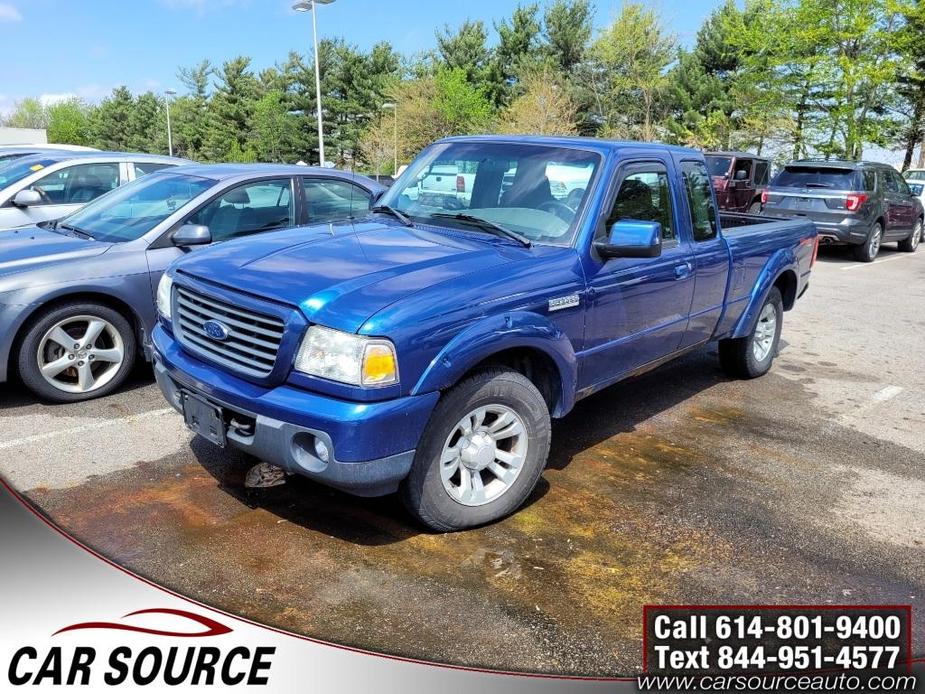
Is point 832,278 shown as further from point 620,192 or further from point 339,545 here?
point 339,545

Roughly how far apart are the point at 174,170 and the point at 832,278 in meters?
10.4

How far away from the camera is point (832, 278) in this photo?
1240cm

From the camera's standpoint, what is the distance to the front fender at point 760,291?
590cm

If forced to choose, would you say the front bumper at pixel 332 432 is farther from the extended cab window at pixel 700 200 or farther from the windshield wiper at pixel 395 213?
the extended cab window at pixel 700 200

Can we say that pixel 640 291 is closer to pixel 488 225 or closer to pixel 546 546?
A: pixel 488 225

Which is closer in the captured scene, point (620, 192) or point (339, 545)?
point (339, 545)

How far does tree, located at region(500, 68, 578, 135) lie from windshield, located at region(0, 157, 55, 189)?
1415 inches

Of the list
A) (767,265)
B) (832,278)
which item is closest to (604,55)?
(832,278)

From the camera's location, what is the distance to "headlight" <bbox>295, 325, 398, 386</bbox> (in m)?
3.07

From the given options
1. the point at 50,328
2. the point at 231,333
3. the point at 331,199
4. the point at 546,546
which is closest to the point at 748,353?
the point at 546,546

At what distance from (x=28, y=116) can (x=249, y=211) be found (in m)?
125

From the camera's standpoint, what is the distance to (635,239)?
3926 mm

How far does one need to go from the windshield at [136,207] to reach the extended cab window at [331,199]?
0.86 meters

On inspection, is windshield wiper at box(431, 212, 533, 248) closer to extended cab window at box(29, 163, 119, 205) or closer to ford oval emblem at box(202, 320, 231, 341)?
ford oval emblem at box(202, 320, 231, 341)
